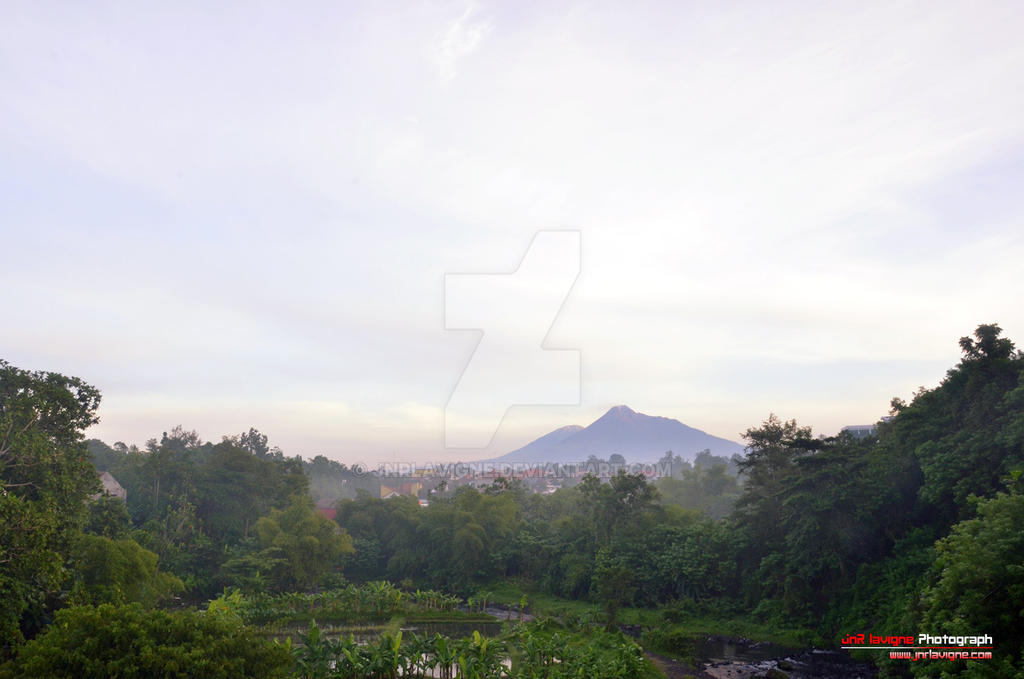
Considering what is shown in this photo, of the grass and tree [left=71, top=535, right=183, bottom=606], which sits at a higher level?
tree [left=71, top=535, right=183, bottom=606]

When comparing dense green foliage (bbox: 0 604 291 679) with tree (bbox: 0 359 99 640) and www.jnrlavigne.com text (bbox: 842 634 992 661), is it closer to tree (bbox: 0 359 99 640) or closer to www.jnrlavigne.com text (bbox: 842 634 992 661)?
tree (bbox: 0 359 99 640)

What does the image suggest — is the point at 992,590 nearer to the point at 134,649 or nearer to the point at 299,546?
the point at 134,649

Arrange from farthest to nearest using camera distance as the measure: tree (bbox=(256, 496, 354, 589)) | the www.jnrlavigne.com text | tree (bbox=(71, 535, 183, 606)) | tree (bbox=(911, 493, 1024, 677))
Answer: tree (bbox=(256, 496, 354, 589)) → tree (bbox=(71, 535, 183, 606)) → the www.jnrlavigne.com text → tree (bbox=(911, 493, 1024, 677))

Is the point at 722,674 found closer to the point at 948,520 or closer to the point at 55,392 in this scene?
the point at 948,520

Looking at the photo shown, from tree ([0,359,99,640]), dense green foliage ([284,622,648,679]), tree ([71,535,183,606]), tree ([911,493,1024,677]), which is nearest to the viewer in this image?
tree ([911,493,1024,677])

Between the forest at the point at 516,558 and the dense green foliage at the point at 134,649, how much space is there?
0.10 ft

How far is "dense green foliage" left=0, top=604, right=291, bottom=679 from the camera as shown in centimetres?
759

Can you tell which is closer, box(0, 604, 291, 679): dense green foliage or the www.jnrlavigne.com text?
box(0, 604, 291, 679): dense green foliage

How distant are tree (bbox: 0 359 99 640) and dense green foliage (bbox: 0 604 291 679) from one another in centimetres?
343

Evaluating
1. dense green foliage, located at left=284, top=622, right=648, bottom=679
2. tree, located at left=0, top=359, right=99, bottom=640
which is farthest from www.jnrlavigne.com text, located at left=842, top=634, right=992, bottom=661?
tree, located at left=0, top=359, right=99, bottom=640

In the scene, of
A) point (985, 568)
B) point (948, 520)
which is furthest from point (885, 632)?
point (985, 568)

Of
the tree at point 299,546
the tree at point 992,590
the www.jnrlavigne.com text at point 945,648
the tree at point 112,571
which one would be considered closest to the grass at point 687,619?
the www.jnrlavigne.com text at point 945,648

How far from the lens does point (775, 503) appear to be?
21.4 m

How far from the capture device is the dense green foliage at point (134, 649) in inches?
299
